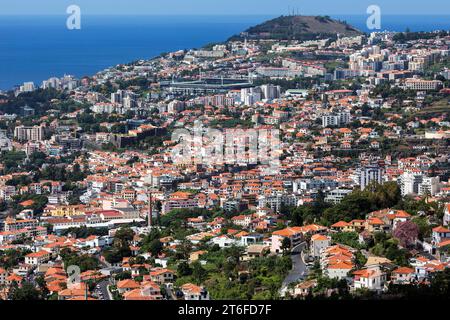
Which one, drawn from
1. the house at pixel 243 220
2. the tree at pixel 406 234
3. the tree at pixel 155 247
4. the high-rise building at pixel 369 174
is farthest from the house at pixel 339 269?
the high-rise building at pixel 369 174

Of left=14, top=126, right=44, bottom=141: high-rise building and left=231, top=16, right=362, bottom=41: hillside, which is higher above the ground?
left=231, top=16, right=362, bottom=41: hillside

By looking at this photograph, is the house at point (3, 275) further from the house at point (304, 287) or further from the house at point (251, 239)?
the house at point (304, 287)

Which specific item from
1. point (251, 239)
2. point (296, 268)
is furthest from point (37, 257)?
point (296, 268)

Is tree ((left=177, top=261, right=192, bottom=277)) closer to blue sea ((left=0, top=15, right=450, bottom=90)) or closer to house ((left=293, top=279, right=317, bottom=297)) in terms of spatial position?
house ((left=293, top=279, right=317, bottom=297))

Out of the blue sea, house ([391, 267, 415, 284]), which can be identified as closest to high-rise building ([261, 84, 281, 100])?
the blue sea

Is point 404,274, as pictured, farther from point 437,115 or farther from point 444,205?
point 437,115

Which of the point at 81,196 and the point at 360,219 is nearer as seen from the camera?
the point at 360,219
